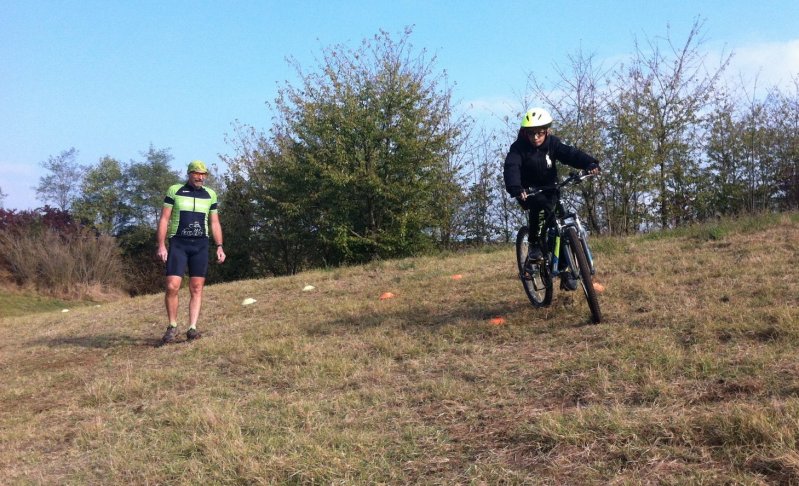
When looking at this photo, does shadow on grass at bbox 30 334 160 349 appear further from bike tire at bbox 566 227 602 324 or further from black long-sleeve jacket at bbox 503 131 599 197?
bike tire at bbox 566 227 602 324

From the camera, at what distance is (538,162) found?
533 centimetres

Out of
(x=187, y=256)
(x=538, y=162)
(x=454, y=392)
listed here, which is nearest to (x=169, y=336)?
(x=187, y=256)

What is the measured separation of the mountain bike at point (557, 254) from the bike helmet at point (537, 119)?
55 cm

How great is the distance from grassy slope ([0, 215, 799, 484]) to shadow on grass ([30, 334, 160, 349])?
0.05 meters

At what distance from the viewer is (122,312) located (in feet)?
30.6

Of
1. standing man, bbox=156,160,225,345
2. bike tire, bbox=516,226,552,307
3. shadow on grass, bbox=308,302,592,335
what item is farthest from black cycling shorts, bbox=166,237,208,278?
bike tire, bbox=516,226,552,307

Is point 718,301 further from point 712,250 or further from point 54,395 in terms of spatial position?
point 54,395

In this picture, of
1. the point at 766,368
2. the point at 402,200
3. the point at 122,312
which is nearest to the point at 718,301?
the point at 766,368

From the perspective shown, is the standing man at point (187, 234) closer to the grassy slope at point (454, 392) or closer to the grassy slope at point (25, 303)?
the grassy slope at point (454, 392)

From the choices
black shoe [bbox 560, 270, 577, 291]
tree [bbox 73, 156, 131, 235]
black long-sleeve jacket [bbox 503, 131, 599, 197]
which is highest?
tree [bbox 73, 156, 131, 235]

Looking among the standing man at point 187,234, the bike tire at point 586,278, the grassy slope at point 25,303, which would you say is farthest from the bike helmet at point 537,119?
the grassy slope at point 25,303

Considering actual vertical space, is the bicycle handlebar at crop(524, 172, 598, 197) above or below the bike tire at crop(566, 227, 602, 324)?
above

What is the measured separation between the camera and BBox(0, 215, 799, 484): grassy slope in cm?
262

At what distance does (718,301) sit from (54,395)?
5.93m
